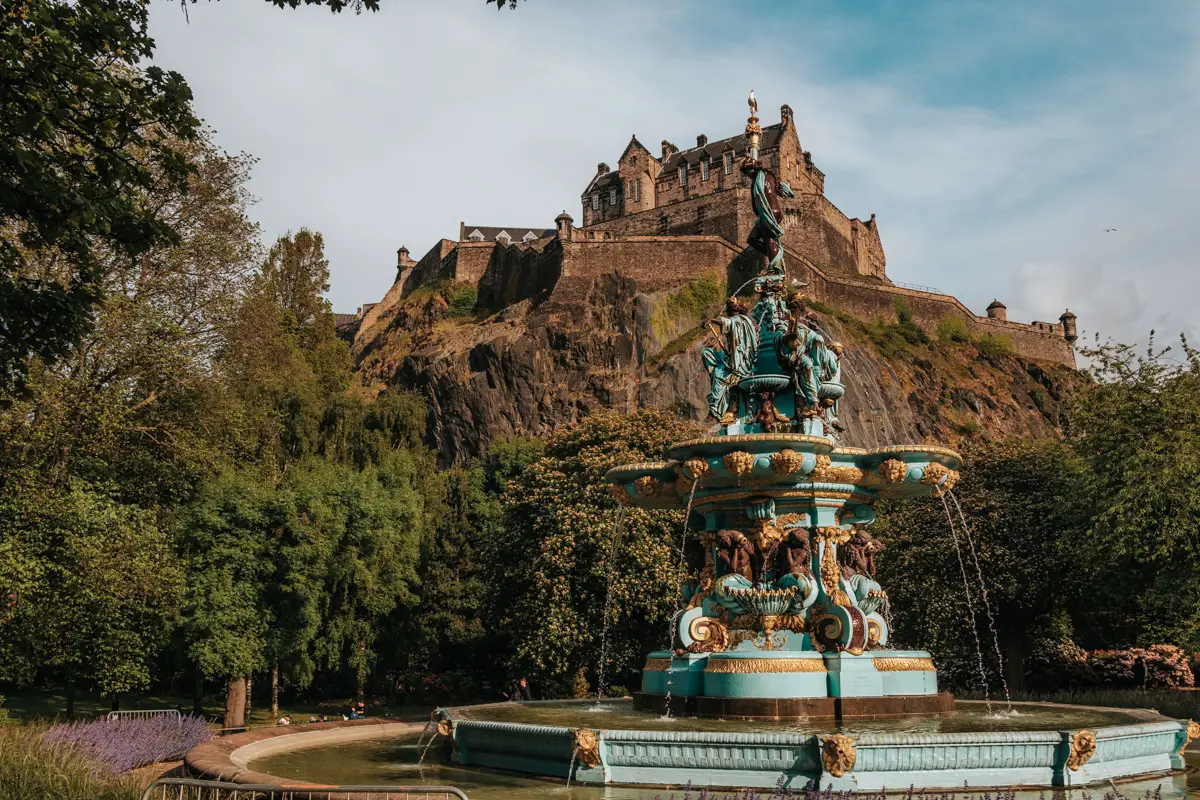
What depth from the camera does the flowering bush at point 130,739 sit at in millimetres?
13422

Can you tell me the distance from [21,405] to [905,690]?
60.4 feet

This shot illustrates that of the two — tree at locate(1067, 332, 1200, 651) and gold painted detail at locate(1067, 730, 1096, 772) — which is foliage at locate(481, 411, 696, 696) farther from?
gold painted detail at locate(1067, 730, 1096, 772)

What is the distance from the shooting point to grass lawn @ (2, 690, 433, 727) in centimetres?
3409

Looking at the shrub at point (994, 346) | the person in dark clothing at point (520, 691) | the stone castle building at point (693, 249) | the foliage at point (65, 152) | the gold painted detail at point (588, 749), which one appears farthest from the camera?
the shrub at point (994, 346)

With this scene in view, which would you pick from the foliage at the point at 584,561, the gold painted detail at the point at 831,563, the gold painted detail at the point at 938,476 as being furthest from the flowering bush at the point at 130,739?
the foliage at the point at 584,561

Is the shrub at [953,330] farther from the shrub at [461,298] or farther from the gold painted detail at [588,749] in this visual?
the gold painted detail at [588,749]

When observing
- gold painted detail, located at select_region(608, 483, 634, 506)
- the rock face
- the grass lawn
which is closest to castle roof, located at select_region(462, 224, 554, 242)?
the rock face

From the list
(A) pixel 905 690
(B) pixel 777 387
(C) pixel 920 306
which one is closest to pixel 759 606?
(A) pixel 905 690

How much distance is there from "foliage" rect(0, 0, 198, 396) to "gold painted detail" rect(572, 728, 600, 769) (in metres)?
6.82

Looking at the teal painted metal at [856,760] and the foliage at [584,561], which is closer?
the teal painted metal at [856,760]

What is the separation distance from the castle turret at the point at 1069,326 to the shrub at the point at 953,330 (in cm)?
1418

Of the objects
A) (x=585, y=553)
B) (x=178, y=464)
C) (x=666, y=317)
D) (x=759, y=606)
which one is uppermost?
(x=666, y=317)

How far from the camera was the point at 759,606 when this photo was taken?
1334 cm

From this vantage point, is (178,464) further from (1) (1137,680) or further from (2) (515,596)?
(1) (1137,680)
